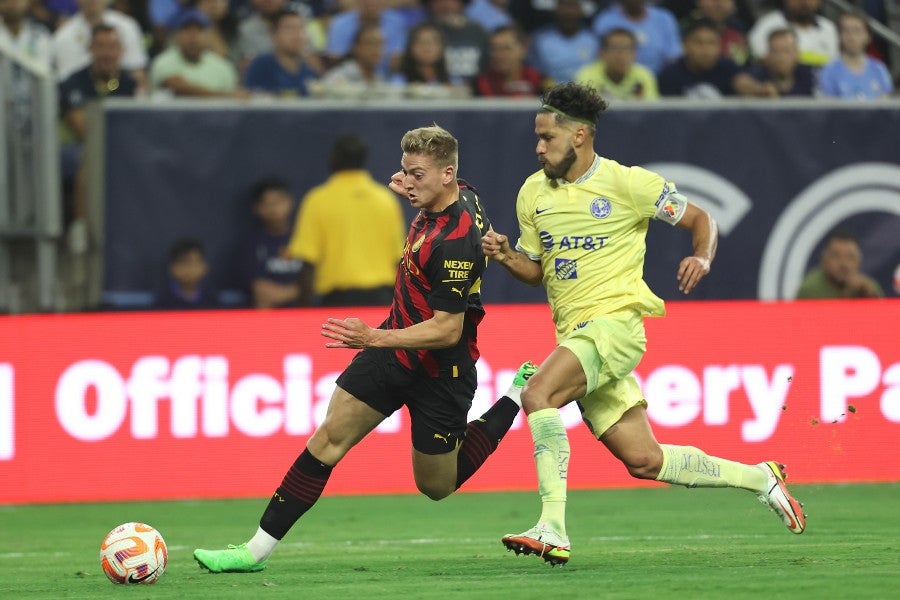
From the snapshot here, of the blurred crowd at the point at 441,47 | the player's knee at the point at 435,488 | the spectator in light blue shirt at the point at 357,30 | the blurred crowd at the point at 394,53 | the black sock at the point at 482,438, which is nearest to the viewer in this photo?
the player's knee at the point at 435,488

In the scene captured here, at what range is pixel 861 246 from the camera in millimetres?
14336

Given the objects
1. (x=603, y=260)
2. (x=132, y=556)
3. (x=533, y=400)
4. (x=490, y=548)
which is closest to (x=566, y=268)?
(x=603, y=260)

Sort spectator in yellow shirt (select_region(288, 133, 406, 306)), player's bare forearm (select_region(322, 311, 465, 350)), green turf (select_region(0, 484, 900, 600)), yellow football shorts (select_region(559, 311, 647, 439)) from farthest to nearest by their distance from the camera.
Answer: spectator in yellow shirt (select_region(288, 133, 406, 306)) < yellow football shorts (select_region(559, 311, 647, 439)) < player's bare forearm (select_region(322, 311, 465, 350)) < green turf (select_region(0, 484, 900, 600))

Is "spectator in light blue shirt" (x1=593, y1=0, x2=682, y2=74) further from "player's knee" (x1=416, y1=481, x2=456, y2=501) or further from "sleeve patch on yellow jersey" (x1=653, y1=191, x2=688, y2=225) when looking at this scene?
"player's knee" (x1=416, y1=481, x2=456, y2=501)

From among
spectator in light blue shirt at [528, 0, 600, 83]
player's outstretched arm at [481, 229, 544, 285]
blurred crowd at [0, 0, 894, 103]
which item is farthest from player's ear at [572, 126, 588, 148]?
→ spectator in light blue shirt at [528, 0, 600, 83]

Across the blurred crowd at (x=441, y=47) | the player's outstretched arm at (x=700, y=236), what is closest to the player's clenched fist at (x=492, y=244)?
the player's outstretched arm at (x=700, y=236)

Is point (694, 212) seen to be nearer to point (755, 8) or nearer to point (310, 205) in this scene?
point (310, 205)

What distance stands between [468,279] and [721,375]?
5.47 meters

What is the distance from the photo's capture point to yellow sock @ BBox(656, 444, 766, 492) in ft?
25.3

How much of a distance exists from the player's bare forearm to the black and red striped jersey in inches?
2.6

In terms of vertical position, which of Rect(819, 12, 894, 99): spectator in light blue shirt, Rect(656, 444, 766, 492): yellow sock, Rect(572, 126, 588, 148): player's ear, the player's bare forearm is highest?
Rect(819, 12, 894, 99): spectator in light blue shirt

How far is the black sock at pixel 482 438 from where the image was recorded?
7.91 m

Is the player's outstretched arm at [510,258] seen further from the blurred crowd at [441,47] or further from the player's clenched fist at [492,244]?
the blurred crowd at [441,47]

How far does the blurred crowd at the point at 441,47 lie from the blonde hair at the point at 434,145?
6500 millimetres
